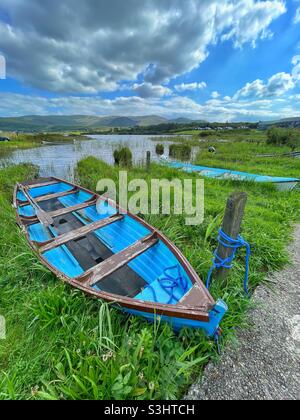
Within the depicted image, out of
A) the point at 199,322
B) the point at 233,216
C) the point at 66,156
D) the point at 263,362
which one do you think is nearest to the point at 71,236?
the point at 199,322

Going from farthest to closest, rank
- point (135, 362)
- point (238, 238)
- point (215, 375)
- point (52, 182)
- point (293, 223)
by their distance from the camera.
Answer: point (52, 182), point (293, 223), point (238, 238), point (215, 375), point (135, 362)

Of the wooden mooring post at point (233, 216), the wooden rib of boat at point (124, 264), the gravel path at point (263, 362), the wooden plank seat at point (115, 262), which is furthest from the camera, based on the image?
the wooden plank seat at point (115, 262)

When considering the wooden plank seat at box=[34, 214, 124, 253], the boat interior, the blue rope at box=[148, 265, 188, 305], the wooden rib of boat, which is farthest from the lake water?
the blue rope at box=[148, 265, 188, 305]

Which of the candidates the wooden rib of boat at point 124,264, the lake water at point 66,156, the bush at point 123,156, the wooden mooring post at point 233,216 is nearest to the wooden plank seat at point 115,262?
the wooden rib of boat at point 124,264

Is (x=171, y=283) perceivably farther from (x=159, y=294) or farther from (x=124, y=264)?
(x=124, y=264)

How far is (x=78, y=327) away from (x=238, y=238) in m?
1.98

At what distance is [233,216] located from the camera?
6.40 ft

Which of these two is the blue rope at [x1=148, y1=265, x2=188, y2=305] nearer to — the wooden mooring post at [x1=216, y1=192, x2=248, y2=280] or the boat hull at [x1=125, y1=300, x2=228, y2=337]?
the boat hull at [x1=125, y1=300, x2=228, y2=337]

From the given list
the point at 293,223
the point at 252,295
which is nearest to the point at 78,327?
the point at 252,295

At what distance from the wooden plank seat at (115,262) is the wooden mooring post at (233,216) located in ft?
3.73

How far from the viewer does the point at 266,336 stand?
6.69 ft

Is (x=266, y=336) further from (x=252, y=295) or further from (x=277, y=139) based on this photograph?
(x=277, y=139)

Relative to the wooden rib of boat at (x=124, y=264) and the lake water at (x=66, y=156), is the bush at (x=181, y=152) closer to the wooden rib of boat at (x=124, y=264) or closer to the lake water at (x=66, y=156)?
the lake water at (x=66, y=156)

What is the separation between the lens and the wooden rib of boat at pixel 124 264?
1775mm
